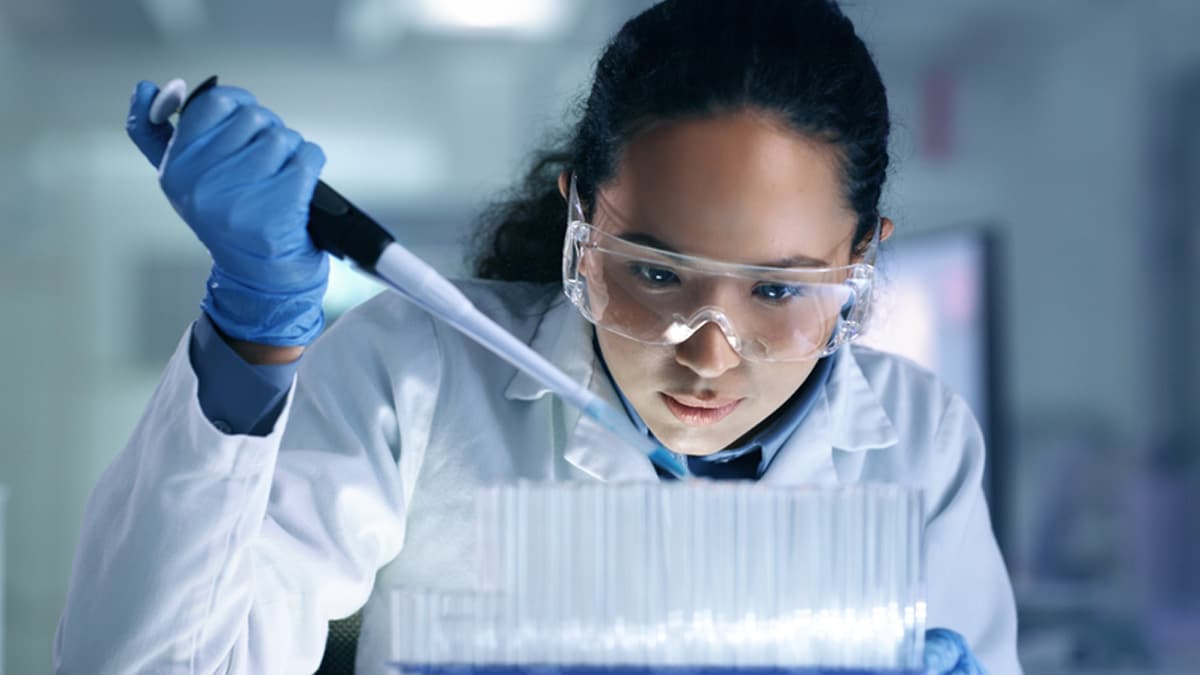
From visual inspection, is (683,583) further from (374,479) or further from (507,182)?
(507,182)

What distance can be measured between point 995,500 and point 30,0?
3.73 m

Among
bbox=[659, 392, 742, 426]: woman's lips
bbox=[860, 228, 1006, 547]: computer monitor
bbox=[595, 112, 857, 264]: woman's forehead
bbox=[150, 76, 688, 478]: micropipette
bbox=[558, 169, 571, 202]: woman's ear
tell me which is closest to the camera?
bbox=[150, 76, 688, 478]: micropipette

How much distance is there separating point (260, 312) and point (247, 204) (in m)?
0.10

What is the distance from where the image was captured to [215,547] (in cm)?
104

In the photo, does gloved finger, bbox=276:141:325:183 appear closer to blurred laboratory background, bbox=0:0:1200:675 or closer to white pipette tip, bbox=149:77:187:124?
white pipette tip, bbox=149:77:187:124

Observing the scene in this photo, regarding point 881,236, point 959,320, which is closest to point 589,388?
point 881,236

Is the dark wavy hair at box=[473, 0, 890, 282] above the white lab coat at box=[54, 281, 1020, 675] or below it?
above

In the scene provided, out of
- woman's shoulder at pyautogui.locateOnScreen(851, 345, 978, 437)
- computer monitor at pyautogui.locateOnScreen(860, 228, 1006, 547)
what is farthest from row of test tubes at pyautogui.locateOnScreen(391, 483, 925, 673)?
computer monitor at pyautogui.locateOnScreen(860, 228, 1006, 547)

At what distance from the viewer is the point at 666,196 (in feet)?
3.85

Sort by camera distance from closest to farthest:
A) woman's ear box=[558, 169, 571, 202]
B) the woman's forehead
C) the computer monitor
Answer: the woman's forehead < woman's ear box=[558, 169, 571, 202] < the computer monitor

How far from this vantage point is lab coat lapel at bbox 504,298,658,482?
134 cm

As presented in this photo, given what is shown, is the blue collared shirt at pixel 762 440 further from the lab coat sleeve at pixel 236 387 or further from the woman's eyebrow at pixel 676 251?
the lab coat sleeve at pixel 236 387

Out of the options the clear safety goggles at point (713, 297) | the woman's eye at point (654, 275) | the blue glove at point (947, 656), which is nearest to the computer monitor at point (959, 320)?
the clear safety goggles at point (713, 297)

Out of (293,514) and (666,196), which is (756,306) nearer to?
(666,196)
